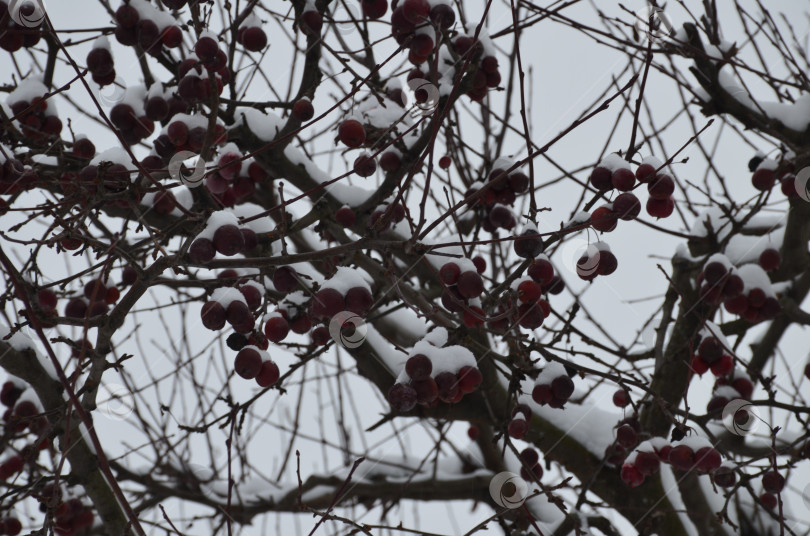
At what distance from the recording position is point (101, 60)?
103 inches

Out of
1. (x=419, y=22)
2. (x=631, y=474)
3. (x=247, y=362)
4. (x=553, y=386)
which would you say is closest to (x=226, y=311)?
Answer: (x=247, y=362)

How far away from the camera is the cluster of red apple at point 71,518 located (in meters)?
2.88

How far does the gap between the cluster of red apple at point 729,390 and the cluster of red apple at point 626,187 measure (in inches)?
47.5

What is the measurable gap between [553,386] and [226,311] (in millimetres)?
1116

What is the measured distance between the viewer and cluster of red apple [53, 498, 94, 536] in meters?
2.88

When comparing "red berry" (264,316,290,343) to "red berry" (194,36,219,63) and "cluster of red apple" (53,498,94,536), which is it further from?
"cluster of red apple" (53,498,94,536)

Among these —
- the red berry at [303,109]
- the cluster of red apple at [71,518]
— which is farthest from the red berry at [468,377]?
the cluster of red apple at [71,518]

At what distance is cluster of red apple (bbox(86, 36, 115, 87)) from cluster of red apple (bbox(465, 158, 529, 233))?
1.60 meters

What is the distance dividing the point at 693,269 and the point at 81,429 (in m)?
3.06

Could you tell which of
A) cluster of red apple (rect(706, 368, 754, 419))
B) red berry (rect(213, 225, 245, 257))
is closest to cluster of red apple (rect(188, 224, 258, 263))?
red berry (rect(213, 225, 245, 257))

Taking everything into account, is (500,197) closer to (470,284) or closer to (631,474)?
(470,284)

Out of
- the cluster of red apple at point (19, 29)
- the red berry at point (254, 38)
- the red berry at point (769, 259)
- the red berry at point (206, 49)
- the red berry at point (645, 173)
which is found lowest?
the red berry at point (645, 173)

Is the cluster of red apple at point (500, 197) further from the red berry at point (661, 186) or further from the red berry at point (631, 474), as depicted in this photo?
the red berry at point (631, 474)

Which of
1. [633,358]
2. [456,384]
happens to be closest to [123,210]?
[456,384]
